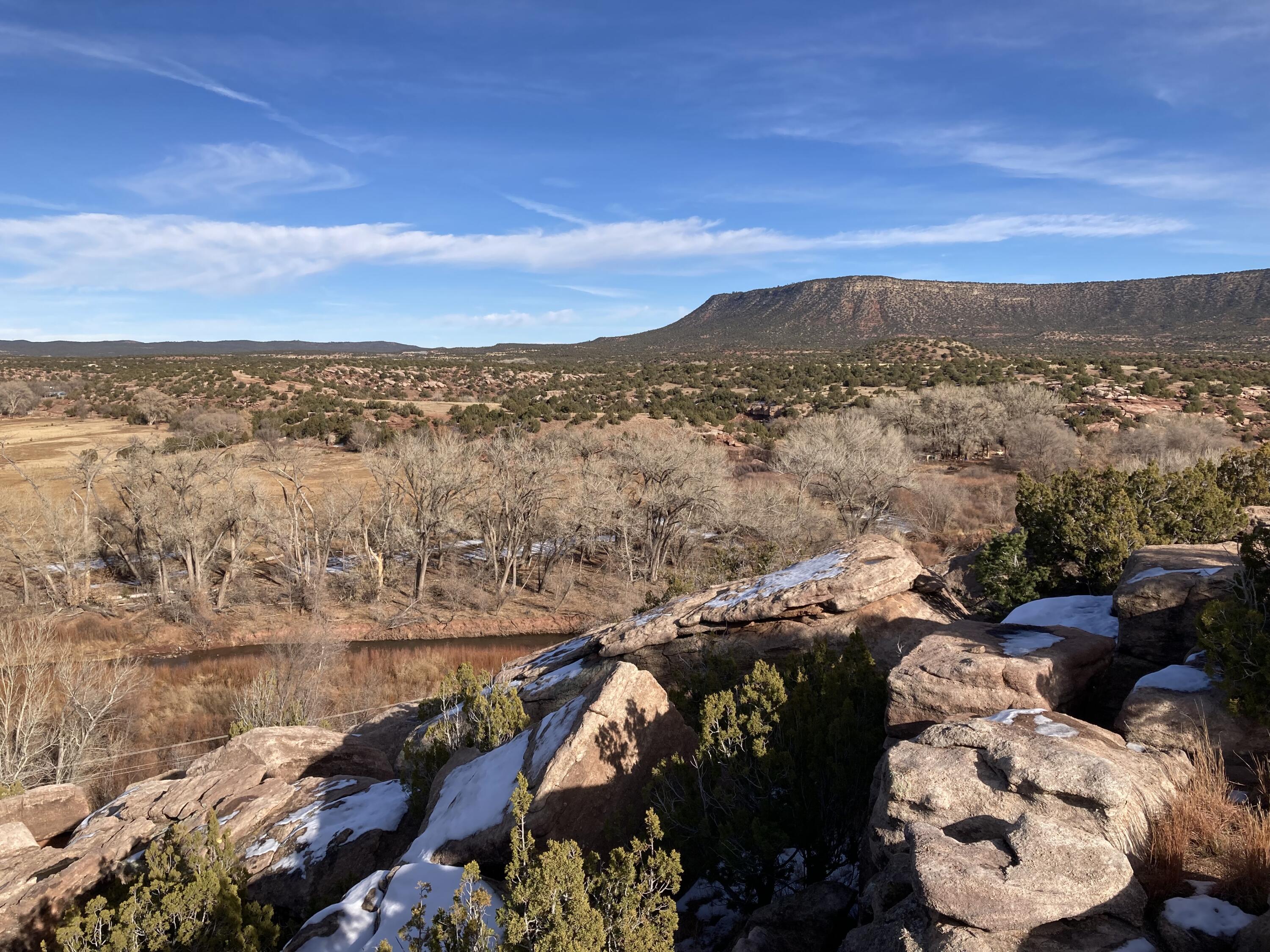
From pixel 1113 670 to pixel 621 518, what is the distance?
25.8 metres

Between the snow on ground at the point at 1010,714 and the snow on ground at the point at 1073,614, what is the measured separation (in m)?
3.04

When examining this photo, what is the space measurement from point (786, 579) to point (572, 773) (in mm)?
6781

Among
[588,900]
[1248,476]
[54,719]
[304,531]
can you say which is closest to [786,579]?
[588,900]

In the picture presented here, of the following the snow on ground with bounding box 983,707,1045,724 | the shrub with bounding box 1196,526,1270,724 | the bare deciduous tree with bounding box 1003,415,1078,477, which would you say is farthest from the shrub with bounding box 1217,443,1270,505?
the bare deciduous tree with bounding box 1003,415,1078,477

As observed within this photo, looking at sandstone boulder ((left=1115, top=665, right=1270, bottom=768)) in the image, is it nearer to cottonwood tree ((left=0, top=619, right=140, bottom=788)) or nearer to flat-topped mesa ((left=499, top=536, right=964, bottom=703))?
flat-topped mesa ((left=499, top=536, right=964, bottom=703))

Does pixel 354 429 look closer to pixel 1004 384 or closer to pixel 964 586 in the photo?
pixel 964 586

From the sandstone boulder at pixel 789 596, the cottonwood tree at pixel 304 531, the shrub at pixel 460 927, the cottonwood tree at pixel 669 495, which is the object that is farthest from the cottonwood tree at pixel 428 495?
the shrub at pixel 460 927

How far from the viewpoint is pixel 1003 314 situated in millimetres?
115062

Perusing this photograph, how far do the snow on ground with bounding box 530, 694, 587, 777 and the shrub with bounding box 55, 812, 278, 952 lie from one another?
241 cm

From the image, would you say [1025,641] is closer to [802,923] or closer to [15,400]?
[802,923]

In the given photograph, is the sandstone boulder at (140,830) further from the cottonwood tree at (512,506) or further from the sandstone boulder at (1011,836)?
the cottonwood tree at (512,506)

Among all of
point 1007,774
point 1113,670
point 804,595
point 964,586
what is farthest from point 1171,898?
point 964,586

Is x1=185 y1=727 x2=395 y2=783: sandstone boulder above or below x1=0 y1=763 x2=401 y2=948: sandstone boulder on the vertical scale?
below

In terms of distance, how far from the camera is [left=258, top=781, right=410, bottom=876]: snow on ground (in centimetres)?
761
